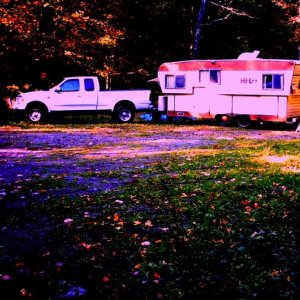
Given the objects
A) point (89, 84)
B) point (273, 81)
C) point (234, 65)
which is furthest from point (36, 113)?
point (273, 81)

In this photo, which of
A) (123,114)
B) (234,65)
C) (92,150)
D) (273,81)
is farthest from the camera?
(123,114)

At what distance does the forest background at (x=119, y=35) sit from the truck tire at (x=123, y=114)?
460 cm

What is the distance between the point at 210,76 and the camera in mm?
20766

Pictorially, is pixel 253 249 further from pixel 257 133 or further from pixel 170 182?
pixel 257 133

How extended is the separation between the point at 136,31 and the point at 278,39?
1333cm

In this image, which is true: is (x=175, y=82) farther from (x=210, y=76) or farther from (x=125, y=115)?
(x=125, y=115)

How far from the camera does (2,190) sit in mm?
8070

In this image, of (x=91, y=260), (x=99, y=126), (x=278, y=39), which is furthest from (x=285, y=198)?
(x=278, y=39)

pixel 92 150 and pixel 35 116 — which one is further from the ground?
pixel 35 116

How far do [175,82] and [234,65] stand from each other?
3.14 metres

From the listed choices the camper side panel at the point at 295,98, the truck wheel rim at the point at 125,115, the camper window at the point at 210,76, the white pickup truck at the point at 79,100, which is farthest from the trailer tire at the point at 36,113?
the camper side panel at the point at 295,98

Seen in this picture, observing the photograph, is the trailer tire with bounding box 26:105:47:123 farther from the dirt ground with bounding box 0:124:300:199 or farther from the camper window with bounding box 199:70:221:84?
the camper window with bounding box 199:70:221:84

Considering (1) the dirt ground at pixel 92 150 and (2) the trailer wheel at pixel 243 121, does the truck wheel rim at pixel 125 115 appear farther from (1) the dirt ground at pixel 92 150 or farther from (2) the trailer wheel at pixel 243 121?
(2) the trailer wheel at pixel 243 121

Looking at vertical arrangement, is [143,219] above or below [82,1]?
below
